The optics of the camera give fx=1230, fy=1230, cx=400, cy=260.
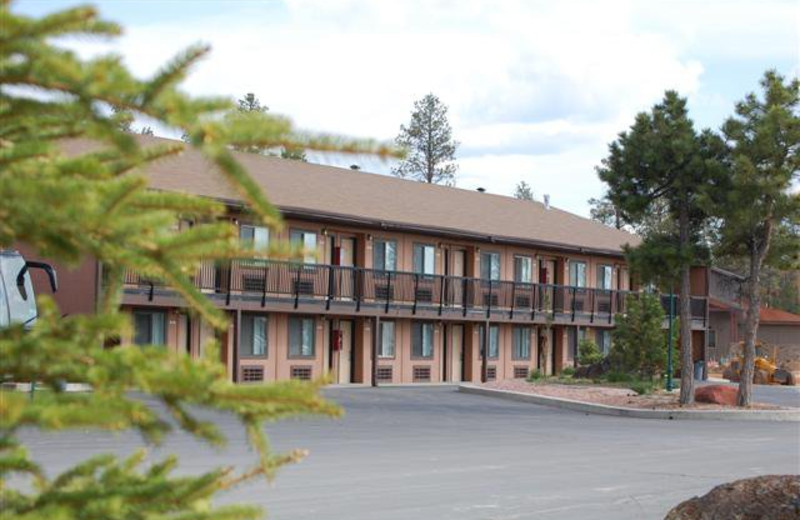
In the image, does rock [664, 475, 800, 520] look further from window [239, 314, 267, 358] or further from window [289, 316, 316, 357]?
window [289, 316, 316, 357]

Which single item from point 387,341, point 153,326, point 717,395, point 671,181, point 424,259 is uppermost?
point 671,181

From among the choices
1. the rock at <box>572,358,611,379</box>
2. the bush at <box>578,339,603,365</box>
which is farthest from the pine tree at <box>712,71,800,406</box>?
the bush at <box>578,339,603,365</box>

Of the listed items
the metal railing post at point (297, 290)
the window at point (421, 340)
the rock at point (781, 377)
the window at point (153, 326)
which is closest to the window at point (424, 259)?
the window at point (421, 340)

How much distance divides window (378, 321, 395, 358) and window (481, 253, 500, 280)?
5058mm

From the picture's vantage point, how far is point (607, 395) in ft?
109

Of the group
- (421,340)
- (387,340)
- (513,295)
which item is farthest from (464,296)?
(387,340)

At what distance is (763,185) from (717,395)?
20.1 feet

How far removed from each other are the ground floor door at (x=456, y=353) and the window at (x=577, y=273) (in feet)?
22.2

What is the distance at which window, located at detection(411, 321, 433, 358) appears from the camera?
43812 mm

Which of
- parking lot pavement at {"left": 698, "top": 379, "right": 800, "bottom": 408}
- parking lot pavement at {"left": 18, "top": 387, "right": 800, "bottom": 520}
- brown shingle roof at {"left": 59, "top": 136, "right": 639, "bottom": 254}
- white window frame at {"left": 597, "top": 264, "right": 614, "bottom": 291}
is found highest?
brown shingle roof at {"left": 59, "top": 136, "right": 639, "bottom": 254}

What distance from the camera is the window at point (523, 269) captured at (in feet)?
157

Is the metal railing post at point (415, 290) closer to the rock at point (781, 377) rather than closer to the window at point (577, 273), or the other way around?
the window at point (577, 273)

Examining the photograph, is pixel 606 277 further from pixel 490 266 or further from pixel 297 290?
pixel 297 290

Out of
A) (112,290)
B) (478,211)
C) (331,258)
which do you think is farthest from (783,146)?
(112,290)
